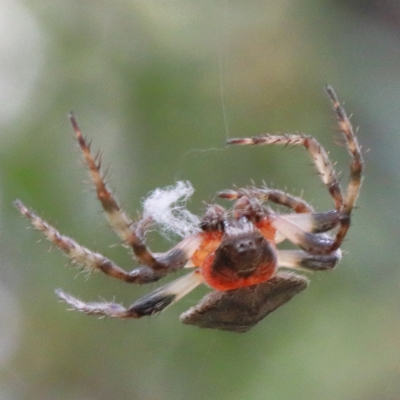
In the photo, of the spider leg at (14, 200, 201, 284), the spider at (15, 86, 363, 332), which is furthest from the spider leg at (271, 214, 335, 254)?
the spider leg at (14, 200, 201, 284)

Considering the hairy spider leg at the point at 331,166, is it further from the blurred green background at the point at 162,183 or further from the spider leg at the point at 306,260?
the blurred green background at the point at 162,183

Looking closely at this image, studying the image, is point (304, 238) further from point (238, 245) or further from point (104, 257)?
point (104, 257)

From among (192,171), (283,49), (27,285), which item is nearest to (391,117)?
(283,49)

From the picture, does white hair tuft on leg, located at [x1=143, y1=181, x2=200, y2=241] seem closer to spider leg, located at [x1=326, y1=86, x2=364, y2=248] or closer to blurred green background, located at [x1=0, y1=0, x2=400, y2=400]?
spider leg, located at [x1=326, y1=86, x2=364, y2=248]

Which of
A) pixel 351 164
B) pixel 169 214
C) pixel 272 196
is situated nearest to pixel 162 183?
pixel 169 214

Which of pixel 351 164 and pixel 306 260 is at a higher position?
pixel 351 164

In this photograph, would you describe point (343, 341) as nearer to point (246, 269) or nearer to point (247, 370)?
point (247, 370)

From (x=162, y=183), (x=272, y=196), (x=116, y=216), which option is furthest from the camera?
(x=162, y=183)
